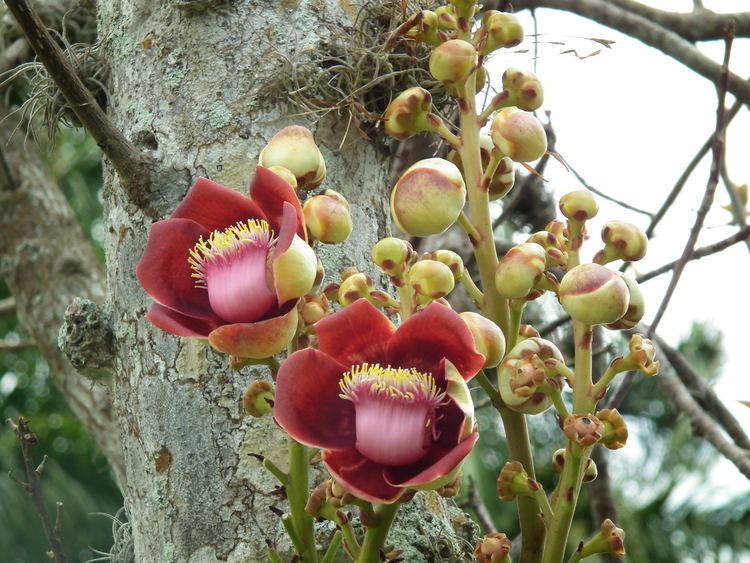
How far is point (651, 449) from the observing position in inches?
275

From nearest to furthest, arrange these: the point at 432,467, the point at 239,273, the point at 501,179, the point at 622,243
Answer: the point at 432,467
the point at 239,273
the point at 622,243
the point at 501,179

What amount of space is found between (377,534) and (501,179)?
1.36 ft

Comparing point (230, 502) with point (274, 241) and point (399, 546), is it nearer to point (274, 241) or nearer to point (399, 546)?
point (399, 546)

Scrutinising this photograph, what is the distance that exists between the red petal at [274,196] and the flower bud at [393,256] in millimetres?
73

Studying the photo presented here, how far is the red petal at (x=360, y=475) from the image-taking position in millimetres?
759

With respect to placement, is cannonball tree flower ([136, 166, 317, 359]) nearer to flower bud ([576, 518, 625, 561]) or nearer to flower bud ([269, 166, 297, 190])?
flower bud ([269, 166, 297, 190])

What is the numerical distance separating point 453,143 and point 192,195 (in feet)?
0.89

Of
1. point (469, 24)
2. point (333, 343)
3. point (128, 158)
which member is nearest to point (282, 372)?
point (333, 343)

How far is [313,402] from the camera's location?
2.70 feet

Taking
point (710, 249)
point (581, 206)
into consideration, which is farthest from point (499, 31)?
point (710, 249)

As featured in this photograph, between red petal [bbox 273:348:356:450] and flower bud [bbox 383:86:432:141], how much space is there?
1.03ft

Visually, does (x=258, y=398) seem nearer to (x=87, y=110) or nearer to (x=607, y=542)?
(x=607, y=542)

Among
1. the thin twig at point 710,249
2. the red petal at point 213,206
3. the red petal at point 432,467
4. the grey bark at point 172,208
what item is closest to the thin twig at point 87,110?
the grey bark at point 172,208

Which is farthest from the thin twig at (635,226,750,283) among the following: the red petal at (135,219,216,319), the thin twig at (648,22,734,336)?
the red petal at (135,219,216,319)
